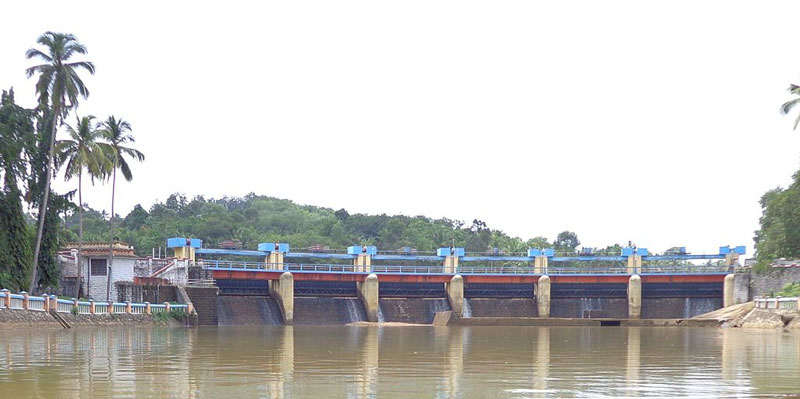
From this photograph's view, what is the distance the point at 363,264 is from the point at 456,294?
821 cm

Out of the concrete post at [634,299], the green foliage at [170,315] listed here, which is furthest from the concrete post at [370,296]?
the green foliage at [170,315]

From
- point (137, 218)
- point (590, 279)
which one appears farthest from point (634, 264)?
point (137, 218)

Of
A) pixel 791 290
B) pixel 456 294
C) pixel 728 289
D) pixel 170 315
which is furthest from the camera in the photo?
pixel 456 294

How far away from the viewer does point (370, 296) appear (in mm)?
79188

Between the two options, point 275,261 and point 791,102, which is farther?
point 275,261

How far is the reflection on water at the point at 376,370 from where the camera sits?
63.6ft

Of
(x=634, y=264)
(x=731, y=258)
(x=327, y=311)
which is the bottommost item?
(x=327, y=311)

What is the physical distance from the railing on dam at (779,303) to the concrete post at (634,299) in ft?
63.1

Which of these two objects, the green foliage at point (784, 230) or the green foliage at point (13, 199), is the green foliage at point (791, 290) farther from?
the green foliage at point (13, 199)

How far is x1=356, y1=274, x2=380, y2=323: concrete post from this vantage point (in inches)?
3103

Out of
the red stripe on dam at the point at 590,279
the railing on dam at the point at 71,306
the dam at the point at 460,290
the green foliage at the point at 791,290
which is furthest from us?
the red stripe on dam at the point at 590,279

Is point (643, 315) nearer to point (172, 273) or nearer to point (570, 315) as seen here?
point (570, 315)

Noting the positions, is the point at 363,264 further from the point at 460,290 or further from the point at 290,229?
the point at 290,229

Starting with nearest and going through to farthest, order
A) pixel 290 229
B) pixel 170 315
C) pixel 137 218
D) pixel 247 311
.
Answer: pixel 170 315 → pixel 247 311 → pixel 137 218 → pixel 290 229
